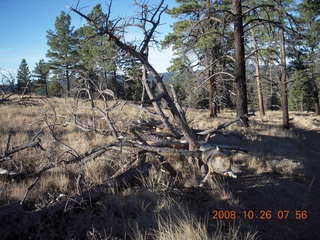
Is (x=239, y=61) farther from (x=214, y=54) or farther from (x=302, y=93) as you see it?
(x=302, y=93)

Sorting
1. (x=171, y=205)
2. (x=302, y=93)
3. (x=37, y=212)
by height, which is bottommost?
(x=171, y=205)

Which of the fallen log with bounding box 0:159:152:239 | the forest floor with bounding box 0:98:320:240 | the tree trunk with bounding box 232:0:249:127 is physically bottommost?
the forest floor with bounding box 0:98:320:240

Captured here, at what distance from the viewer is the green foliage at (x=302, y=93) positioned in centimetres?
1995

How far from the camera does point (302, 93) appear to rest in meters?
32.2

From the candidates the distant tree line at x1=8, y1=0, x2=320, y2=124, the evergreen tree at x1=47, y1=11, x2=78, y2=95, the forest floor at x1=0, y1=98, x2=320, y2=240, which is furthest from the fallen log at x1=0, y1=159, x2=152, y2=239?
the evergreen tree at x1=47, y1=11, x2=78, y2=95

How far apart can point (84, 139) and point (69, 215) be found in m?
3.82

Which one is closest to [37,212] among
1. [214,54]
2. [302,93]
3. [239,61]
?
[239,61]

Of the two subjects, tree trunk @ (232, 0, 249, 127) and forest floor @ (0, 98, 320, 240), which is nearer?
forest floor @ (0, 98, 320, 240)

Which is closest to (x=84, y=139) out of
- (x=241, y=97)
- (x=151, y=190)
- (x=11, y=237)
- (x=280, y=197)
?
(x=151, y=190)

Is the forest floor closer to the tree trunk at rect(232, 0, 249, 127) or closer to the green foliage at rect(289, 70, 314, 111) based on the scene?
the tree trunk at rect(232, 0, 249, 127)

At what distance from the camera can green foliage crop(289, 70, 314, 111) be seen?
65.5 feet

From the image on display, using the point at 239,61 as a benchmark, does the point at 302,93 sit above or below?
above

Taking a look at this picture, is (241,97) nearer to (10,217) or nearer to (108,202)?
(108,202)

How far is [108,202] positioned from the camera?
2709 millimetres
